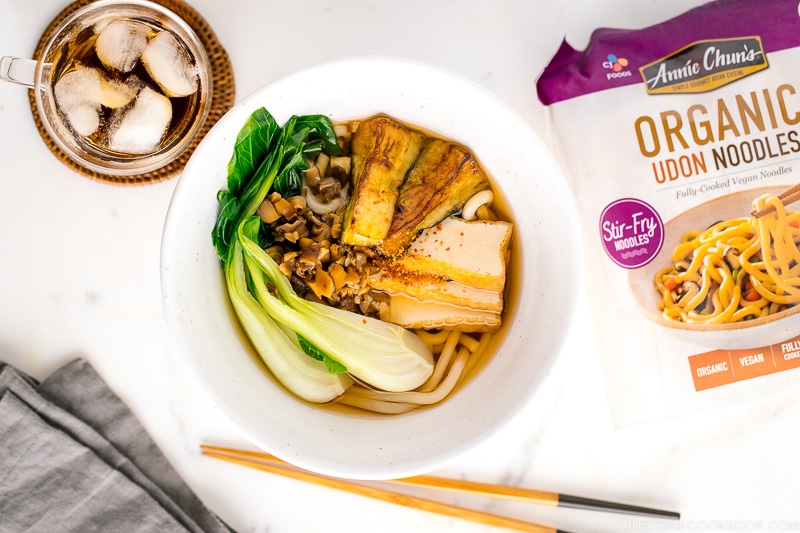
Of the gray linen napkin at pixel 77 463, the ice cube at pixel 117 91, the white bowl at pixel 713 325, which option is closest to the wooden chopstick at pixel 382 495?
the gray linen napkin at pixel 77 463

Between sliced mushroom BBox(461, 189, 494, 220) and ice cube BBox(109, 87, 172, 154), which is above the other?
ice cube BBox(109, 87, 172, 154)

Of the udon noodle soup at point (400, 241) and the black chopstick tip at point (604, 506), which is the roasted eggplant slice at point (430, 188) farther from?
the black chopstick tip at point (604, 506)

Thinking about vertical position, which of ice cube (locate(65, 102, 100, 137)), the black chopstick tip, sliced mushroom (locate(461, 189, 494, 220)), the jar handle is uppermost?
the jar handle

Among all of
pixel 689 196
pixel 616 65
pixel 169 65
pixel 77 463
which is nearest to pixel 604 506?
pixel 689 196

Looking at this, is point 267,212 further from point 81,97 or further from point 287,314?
point 81,97

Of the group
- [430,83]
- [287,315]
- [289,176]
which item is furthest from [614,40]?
[287,315]

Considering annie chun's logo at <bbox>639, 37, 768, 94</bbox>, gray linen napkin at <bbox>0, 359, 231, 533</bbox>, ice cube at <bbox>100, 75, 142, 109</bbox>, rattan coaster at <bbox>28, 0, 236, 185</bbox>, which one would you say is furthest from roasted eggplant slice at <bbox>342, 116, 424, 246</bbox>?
gray linen napkin at <bbox>0, 359, 231, 533</bbox>

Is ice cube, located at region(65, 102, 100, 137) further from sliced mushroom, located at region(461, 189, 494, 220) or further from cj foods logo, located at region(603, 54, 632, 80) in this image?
cj foods logo, located at region(603, 54, 632, 80)
